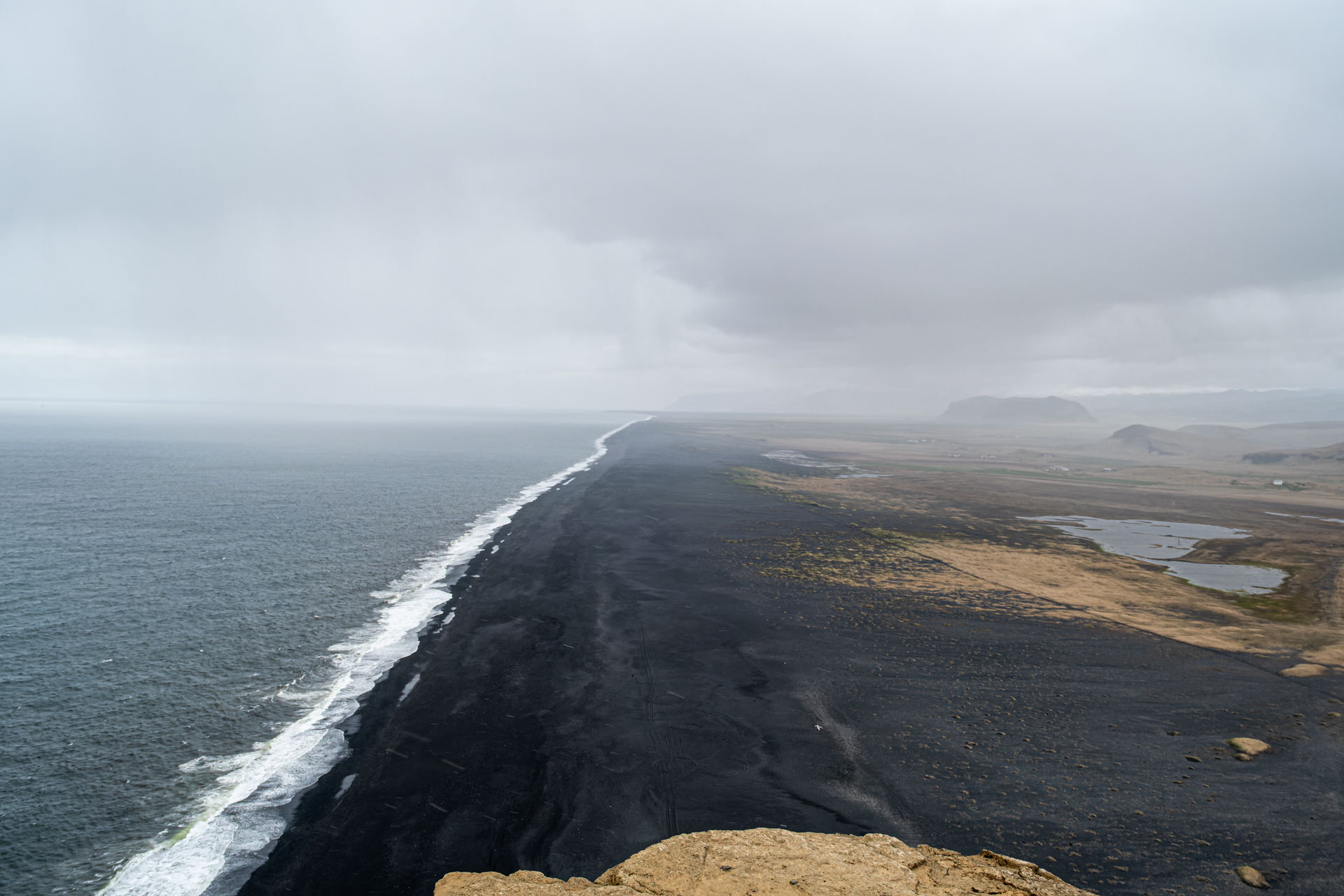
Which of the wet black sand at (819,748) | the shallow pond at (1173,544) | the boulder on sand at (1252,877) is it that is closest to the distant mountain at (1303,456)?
the shallow pond at (1173,544)

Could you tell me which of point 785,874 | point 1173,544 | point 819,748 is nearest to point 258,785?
point 785,874

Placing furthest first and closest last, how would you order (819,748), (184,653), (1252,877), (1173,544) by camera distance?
(1173,544) → (184,653) → (819,748) → (1252,877)

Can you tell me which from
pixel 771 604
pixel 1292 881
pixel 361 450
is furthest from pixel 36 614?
pixel 361 450

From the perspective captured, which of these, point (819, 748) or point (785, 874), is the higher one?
point (785, 874)

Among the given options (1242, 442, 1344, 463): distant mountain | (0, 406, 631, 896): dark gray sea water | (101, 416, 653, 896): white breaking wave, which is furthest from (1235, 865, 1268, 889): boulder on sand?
(1242, 442, 1344, 463): distant mountain

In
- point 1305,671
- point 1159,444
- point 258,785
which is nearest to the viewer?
point 258,785

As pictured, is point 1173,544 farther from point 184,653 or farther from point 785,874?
point 184,653
